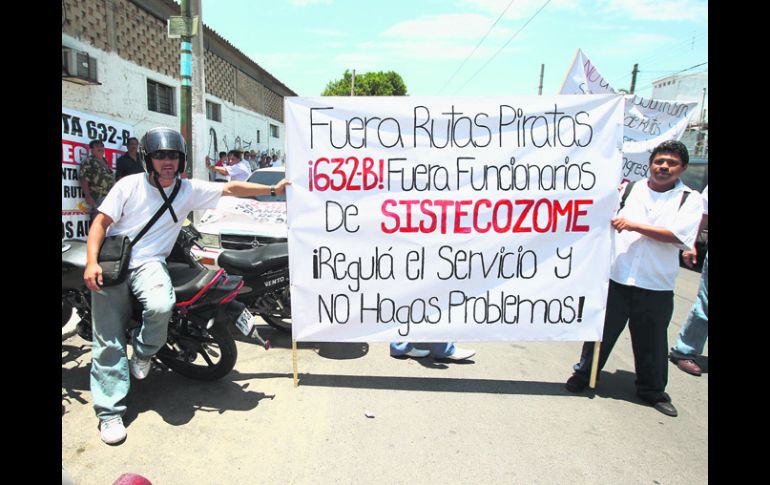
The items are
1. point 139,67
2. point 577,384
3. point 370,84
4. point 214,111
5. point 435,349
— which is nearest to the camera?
point 577,384

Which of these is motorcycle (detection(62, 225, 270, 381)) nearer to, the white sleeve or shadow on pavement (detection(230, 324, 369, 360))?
shadow on pavement (detection(230, 324, 369, 360))

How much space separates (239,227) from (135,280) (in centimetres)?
235

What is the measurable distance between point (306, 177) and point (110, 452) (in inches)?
83.5

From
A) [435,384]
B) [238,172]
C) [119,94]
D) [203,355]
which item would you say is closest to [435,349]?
[435,384]

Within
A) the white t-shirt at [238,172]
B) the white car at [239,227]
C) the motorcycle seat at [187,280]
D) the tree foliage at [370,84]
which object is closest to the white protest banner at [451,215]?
the motorcycle seat at [187,280]

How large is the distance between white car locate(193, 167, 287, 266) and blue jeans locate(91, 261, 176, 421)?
6.30 ft

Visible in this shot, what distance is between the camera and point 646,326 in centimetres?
334

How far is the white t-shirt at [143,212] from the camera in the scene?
291 cm

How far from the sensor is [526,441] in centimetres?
290

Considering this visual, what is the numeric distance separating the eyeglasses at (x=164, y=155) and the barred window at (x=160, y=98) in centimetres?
1074

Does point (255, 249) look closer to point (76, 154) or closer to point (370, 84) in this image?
point (76, 154)
